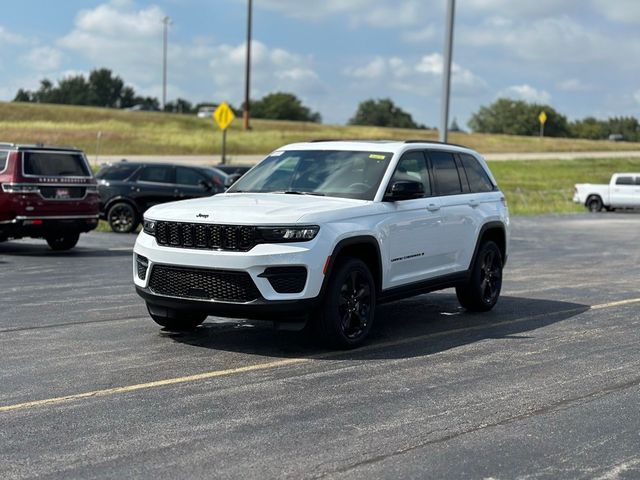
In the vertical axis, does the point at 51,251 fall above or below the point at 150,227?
below

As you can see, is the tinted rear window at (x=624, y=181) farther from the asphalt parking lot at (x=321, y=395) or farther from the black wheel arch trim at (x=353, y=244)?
the black wheel arch trim at (x=353, y=244)

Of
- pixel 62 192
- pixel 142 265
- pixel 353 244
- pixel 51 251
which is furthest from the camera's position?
pixel 51 251

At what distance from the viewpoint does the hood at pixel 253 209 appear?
784 centimetres

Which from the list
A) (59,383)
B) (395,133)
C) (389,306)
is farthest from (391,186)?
(395,133)

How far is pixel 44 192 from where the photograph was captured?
1606cm

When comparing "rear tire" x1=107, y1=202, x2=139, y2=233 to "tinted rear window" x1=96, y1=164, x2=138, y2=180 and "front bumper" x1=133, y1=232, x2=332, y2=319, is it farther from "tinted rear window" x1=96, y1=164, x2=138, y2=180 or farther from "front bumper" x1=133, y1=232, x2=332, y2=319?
"front bumper" x1=133, y1=232, x2=332, y2=319

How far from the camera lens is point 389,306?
11266mm

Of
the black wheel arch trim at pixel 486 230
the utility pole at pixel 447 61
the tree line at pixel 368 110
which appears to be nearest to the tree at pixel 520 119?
the tree line at pixel 368 110

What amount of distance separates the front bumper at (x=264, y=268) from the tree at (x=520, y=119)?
14382 cm

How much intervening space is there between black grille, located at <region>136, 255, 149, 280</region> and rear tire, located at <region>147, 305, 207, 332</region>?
0.49m

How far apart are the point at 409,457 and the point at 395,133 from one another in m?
79.8

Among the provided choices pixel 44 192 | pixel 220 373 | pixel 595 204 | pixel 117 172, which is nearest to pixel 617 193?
pixel 595 204

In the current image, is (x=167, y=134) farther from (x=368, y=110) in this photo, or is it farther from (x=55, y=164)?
(x=368, y=110)

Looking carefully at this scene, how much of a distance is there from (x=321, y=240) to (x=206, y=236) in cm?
95
